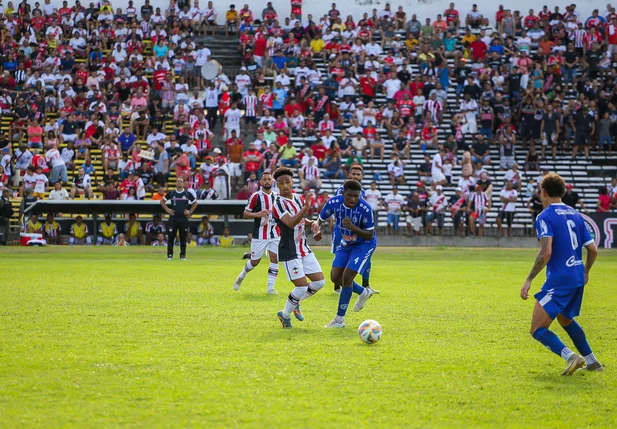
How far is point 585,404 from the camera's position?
680cm

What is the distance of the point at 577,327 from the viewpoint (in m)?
8.10

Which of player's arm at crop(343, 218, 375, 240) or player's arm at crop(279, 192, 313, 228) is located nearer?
player's arm at crop(279, 192, 313, 228)

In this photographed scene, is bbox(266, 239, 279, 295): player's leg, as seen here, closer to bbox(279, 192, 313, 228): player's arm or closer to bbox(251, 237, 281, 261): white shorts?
bbox(251, 237, 281, 261): white shorts

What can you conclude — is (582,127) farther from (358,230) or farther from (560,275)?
(560,275)

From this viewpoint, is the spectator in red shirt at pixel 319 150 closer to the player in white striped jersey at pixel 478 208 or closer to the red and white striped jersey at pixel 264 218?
the player in white striped jersey at pixel 478 208

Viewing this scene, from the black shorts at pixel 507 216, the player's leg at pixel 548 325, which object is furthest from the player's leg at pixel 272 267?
the black shorts at pixel 507 216

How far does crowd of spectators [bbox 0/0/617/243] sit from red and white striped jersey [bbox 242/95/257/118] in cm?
4

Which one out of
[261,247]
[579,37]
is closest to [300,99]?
[579,37]

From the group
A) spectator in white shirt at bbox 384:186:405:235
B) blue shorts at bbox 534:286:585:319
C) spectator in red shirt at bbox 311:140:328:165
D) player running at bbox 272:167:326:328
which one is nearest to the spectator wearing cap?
spectator in white shirt at bbox 384:186:405:235

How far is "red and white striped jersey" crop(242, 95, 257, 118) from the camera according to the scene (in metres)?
33.7

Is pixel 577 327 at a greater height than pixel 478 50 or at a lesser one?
lesser

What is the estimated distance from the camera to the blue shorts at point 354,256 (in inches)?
421

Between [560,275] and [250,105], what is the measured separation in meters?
26.6

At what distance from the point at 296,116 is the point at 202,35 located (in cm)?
833
